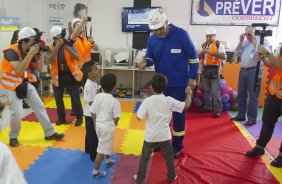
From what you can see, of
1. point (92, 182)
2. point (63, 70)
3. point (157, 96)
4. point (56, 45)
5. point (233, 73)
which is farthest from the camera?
point (233, 73)

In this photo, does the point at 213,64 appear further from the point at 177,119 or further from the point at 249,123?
the point at 177,119

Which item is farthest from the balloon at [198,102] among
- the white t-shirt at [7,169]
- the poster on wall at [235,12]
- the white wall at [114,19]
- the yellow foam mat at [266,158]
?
the white t-shirt at [7,169]

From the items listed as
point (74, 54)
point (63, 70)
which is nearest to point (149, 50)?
point (74, 54)

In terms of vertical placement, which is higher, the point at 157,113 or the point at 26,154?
the point at 157,113

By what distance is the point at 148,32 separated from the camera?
24.0 ft

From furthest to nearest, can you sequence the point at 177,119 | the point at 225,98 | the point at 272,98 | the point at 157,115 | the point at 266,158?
the point at 225,98
the point at 266,158
the point at 177,119
the point at 272,98
the point at 157,115

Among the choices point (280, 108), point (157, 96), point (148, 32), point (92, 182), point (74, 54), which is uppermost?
point (148, 32)

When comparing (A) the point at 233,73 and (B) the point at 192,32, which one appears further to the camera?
(B) the point at 192,32

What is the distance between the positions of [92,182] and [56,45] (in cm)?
236

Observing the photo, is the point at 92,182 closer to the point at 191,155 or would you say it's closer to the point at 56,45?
the point at 191,155

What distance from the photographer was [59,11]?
755cm

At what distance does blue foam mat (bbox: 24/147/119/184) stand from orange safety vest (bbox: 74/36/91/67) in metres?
1.79

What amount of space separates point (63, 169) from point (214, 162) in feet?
6.36

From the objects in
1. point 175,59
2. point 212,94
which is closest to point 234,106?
point 212,94
